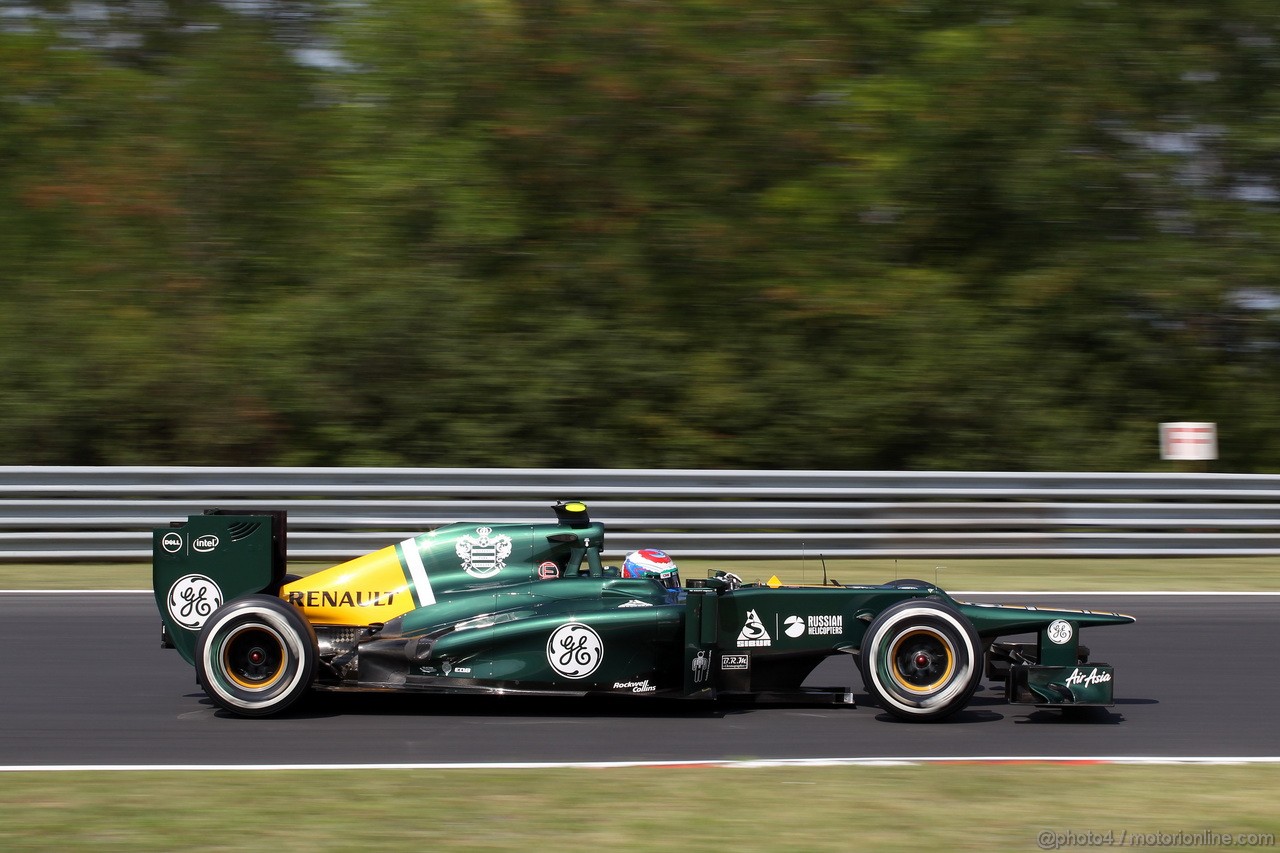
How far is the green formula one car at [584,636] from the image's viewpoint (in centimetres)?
643

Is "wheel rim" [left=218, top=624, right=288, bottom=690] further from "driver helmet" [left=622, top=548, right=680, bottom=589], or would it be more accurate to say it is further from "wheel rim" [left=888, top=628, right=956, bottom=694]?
"wheel rim" [left=888, top=628, right=956, bottom=694]

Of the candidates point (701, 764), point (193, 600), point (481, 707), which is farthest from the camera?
point (193, 600)

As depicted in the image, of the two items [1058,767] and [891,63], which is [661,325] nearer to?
[891,63]

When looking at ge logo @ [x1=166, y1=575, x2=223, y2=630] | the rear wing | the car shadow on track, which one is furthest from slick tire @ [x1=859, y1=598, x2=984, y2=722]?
ge logo @ [x1=166, y1=575, x2=223, y2=630]

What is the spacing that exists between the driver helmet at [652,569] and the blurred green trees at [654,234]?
658 cm

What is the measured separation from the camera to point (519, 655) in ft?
21.2

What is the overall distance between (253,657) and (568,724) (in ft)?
5.10

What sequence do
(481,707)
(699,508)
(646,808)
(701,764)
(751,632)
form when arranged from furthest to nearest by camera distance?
(699,508), (481,707), (751,632), (701,764), (646,808)

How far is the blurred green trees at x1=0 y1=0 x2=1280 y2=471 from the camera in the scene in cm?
1372

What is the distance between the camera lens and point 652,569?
22.8ft

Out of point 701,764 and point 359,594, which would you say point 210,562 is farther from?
point 701,764

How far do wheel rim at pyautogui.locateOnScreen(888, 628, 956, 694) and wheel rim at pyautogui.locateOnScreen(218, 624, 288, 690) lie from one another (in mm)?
2904

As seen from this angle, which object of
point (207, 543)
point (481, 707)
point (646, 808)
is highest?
point (207, 543)

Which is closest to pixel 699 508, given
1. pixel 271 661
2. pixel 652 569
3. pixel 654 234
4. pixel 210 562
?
pixel 654 234
